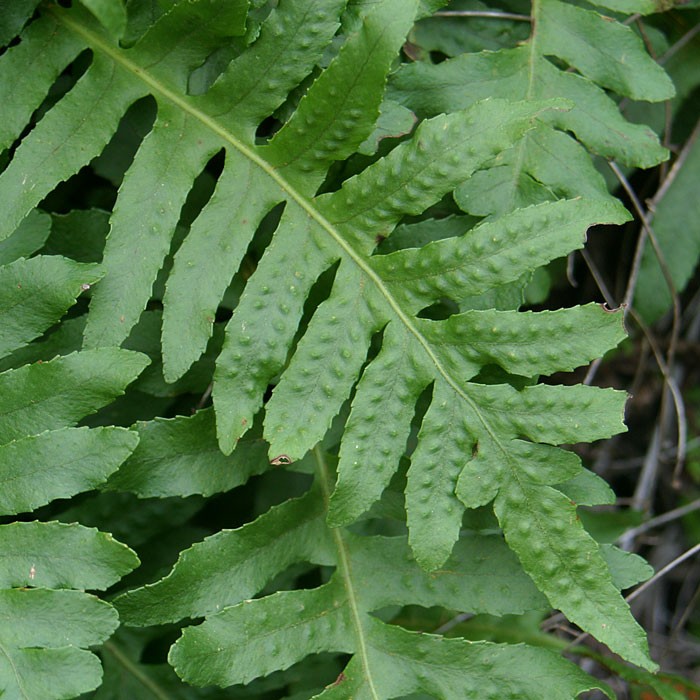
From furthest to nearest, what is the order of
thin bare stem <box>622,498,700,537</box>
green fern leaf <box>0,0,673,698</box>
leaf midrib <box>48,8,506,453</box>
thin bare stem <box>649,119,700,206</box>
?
thin bare stem <box>622,498,700,537</box> < thin bare stem <box>649,119,700,206</box> < leaf midrib <box>48,8,506,453</box> < green fern leaf <box>0,0,673,698</box>

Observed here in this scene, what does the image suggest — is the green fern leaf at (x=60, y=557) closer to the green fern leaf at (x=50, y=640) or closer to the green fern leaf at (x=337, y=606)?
the green fern leaf at (x=50, y=640)

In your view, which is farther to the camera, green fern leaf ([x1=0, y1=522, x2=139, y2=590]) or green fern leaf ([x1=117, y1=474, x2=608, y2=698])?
green fern leaf ([x1=117, y1=474, x2=608, y2=698])

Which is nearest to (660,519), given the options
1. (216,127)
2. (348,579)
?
(348,579)

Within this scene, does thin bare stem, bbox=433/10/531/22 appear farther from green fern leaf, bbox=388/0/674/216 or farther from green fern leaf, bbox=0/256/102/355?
green fern leaf, bbox=0/256/102/355

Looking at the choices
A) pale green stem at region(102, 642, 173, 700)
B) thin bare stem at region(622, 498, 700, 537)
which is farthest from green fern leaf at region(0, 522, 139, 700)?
thin bare stem at region(622, 498, 700, 537)

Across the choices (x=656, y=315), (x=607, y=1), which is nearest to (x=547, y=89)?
(x=607, y=1)

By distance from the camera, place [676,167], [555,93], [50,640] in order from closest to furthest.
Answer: [50,640] → [555,93] → [676,167]

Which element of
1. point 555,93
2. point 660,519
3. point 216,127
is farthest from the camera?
point 660,519

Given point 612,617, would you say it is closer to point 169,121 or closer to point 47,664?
point 47,664

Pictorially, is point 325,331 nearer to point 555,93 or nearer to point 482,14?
point 555,93

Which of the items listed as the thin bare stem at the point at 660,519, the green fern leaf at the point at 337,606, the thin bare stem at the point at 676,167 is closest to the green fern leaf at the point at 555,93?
the thin bare stem at the point at 676,167

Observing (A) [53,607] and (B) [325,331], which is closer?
(A) [53,607]

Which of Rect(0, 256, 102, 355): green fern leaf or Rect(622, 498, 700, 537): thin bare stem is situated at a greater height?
Rect(0, 256, 102, 355): green fern leaf
